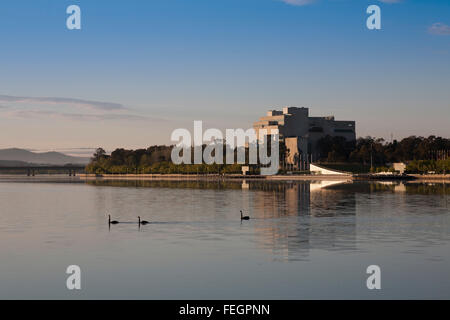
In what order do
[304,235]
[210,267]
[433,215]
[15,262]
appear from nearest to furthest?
[210,267]
[15,262]
[304,235]
[433,215]

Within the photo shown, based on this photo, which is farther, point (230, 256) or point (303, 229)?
point (303, 229)

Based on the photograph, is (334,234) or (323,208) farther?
(323,208)

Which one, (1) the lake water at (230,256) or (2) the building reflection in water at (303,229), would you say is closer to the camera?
(1) the lake water at (230,256)

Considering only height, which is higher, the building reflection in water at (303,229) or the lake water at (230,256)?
the building reflection in water at (303,229)

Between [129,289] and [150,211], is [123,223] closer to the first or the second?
[150,211]

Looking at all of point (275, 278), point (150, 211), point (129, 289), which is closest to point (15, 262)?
point (129, 289)

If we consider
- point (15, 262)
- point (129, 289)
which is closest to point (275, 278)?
point (129, 289)

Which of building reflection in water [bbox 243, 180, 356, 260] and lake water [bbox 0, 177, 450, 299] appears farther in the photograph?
building reflection in water [bbox 243, 180, 356, 260]

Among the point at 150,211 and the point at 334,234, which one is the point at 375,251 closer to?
the point at 334,234

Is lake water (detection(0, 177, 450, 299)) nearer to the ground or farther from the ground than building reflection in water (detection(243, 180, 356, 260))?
nearer to the ground

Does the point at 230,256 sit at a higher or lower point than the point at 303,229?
lower

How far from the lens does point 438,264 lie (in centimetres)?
3288
